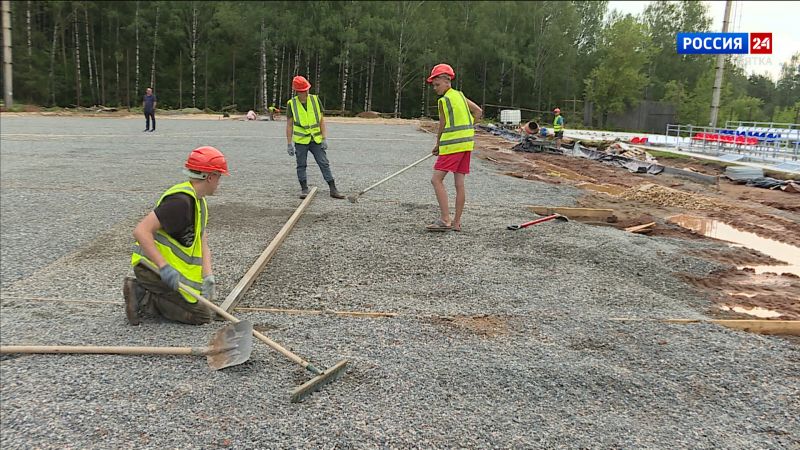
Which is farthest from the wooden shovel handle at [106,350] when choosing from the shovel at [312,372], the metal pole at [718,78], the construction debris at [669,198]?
the metal pole at [718,78]

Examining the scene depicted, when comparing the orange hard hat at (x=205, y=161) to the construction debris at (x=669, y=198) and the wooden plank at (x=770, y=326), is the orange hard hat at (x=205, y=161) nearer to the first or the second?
the wooden plank at (x=770, y=326)

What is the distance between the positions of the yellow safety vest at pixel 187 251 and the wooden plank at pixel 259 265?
31 centimetres

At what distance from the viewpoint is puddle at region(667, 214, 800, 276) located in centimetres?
579

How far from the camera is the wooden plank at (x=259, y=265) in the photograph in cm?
405

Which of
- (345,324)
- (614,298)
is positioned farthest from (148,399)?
(614,298)

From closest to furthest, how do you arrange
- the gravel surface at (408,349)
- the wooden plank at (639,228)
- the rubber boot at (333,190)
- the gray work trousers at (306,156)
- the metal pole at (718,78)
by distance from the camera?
1. the gravel surface at (408,349)
2. the wooden plank at (639,228)
3. the gray work trousers at (306,156)
4. the rubber boot at (333,190)
5. the metal pole at (718,78)

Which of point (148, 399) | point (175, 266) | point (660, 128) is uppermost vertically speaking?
point (660, 128)

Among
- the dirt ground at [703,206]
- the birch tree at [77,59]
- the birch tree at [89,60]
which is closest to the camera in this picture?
the dirt ground at [703,206]

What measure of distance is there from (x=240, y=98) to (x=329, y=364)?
5053 centimetres

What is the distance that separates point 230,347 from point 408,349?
104 cm

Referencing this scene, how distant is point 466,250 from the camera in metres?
5.77

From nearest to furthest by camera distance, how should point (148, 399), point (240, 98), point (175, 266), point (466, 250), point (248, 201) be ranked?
point (148, 399) → point (175, 266) → point (466, 250) → point (248, 201) → point (240, 98)

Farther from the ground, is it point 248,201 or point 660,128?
point 660,128

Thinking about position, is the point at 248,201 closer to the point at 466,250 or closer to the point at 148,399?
the point at 466,250
